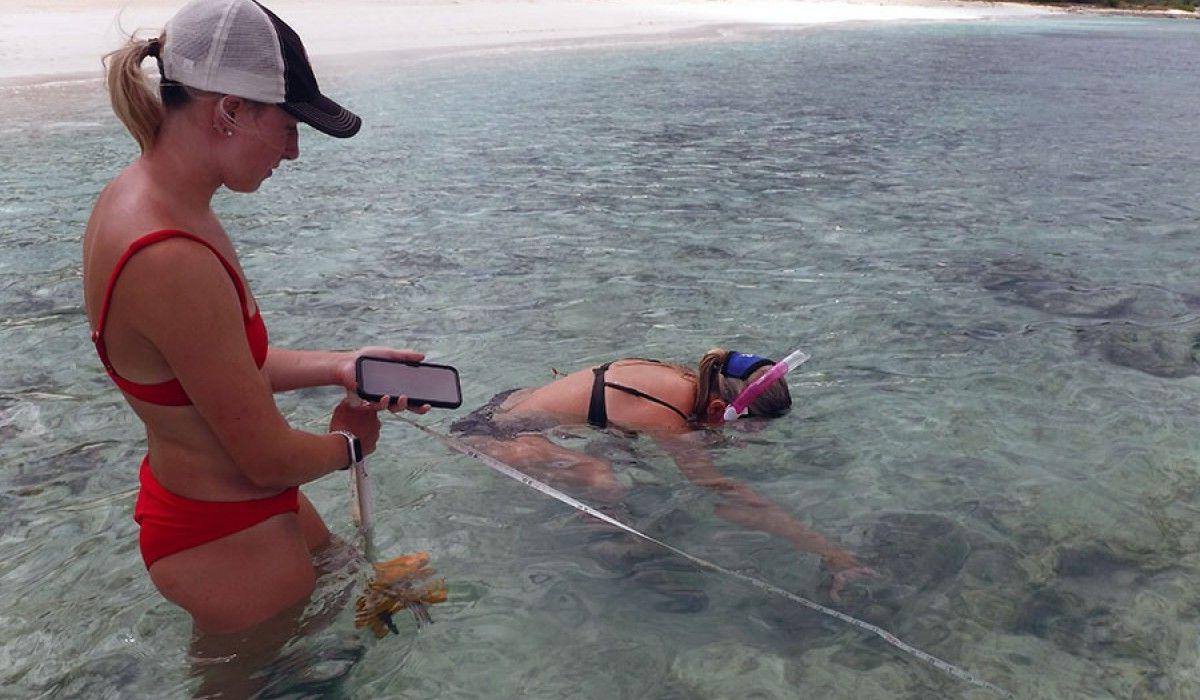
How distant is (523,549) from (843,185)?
9.32 meters

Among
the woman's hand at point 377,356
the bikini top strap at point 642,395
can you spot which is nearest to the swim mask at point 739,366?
the bikini top strap at point 642,395

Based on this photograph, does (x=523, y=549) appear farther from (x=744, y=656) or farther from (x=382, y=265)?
(x=382, y=265)

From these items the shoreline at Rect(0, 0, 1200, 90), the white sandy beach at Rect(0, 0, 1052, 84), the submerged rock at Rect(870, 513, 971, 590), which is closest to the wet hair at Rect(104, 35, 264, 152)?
the submerged rock at Rect(870, 513, 971, 590)

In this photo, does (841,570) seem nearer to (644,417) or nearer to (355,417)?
(644,417)

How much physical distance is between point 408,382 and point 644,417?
6.76ft

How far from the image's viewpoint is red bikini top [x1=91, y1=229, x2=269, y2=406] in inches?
93.0

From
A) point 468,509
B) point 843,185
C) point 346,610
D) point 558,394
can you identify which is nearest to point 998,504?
point 558,394

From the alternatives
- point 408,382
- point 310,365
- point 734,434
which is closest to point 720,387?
point 734,434

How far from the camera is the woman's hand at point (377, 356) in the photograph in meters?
3.08

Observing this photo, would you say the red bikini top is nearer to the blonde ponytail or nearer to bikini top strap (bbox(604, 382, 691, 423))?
the blonde ponytail

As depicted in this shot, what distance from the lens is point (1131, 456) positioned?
546cm

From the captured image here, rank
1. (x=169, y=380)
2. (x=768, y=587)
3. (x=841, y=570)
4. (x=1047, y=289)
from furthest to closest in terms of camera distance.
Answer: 1. (x=1047, y=289)
2. (x=841, y=570)
3. (x=768, y=587)
4. (x=169, y=380)

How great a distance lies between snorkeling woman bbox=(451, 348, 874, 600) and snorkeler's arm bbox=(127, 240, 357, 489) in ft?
8.03

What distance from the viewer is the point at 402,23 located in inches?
1230
